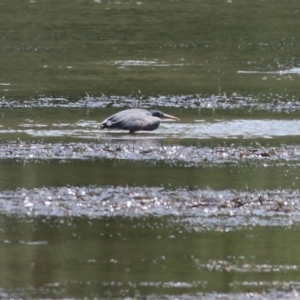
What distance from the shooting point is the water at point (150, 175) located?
7059 mm

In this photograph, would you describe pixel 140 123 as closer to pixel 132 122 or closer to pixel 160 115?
pixel 132 122

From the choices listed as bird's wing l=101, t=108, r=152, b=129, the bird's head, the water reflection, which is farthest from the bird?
the water reflection

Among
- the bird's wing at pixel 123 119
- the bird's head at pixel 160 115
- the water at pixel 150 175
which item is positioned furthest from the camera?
the bird's head at pixel 160 115

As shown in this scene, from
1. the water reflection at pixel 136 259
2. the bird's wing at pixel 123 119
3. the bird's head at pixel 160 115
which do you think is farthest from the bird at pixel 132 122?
the water reflection at pixel 136 259

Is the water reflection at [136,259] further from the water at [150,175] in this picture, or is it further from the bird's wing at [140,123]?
the bird's wing at [140,123]

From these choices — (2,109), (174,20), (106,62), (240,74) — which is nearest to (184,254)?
(2,109)

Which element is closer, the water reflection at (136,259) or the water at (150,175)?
the water reflection at (136,259)

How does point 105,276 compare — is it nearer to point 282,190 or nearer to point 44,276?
point 44,276

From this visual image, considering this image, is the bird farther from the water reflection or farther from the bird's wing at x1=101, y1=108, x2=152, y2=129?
the water reflection

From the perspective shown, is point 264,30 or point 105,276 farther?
point 264,30

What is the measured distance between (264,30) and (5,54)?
7.92m

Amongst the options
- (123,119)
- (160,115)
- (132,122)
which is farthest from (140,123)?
(160,115)

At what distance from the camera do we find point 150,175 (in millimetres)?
10508

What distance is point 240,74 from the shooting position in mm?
20312
